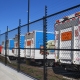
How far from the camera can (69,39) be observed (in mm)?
12734

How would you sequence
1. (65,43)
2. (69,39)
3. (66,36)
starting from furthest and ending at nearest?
(66,36)
(65,43)
(69,39)

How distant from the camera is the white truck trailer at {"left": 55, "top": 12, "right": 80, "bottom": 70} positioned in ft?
39.9

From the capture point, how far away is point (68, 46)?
42.7 ft

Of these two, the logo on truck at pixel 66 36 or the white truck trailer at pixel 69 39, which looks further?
the logo on truck at pixel 66 36

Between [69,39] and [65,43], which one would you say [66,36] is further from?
[69,39]

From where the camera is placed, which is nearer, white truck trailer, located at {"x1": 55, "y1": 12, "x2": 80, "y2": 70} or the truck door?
white truck trailer, located at {"x1": 55, "y1": 12, "x2": 80, "y2": 70}

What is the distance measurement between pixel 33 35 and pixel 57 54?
661cm

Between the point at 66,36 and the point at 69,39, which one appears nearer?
the point at 69,39

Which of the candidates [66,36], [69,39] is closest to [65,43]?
[66,36]

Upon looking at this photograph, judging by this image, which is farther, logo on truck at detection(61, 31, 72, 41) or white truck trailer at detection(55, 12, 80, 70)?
logo on truck at detection(61, 31, 72, 41)

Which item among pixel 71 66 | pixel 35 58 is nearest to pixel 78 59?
pixel 71 66

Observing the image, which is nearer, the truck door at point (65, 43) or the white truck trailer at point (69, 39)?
the white truck trailer at point (69, 39)

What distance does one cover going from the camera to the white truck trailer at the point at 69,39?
12156 millimetres

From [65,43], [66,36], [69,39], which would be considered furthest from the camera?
[66,36]
